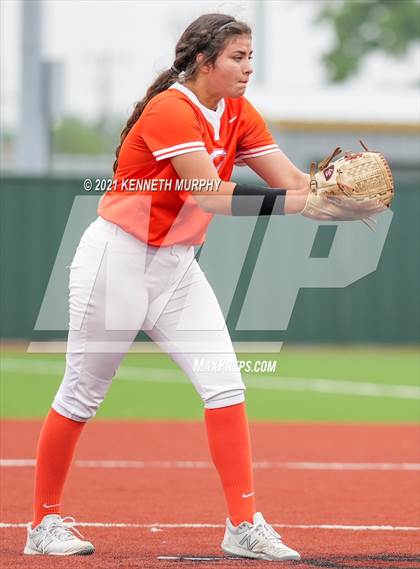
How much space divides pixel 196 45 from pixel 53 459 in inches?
76.3

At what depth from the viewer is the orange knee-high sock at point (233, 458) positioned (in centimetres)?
573

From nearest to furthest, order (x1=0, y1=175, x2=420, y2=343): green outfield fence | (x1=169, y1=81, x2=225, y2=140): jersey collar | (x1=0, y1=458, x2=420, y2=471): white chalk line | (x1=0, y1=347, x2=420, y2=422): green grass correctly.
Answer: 1. (x1=169, y1=81, x2=225, y2=140): jersey collar
2. (x1=0, y1=458, x2=420, y2=471): white chalk line
3. (x1=0, y1=347, x2=420, y2=422): green grass
4. (x1=0, y1=175, x2=420, y2=343): green outfield fence

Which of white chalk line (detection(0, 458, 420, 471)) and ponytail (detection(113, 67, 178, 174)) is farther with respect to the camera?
white chalk line (detection(0, 458, 420, 471))

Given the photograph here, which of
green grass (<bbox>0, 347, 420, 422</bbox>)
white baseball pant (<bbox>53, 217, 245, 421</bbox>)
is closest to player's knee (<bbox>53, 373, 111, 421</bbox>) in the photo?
white baseball pant (<bbox>53, 217, 245, 421</bbox>)

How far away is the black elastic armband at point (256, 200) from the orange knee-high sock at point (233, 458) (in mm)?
868

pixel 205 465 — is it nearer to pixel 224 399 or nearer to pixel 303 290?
pixel 224 399

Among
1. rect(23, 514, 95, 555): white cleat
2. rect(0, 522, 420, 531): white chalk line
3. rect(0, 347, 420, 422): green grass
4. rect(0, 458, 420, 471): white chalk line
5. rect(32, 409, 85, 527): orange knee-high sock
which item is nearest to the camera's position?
rect(23, 514, 95, 555): white cleat

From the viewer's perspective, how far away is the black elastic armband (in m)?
5.49

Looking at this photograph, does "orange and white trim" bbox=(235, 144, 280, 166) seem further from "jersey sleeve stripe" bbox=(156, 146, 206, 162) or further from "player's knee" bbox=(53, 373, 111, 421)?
"player's knee" bbox=(53, 373, 111, 421)

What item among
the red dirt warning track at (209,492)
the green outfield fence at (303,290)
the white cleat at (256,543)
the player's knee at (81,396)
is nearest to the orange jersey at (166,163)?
the player's knee at (81,396)

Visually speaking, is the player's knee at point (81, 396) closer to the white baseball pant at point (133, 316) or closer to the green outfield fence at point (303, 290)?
the white baseball pant at point (133, 316)

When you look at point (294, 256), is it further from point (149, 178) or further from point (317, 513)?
point (149, 178)

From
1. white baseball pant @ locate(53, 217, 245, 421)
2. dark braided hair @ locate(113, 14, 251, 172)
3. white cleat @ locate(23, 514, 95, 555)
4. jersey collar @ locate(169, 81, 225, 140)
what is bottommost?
white cleat @ locate(23, 514, 95, 555)

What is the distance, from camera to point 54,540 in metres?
5.83
